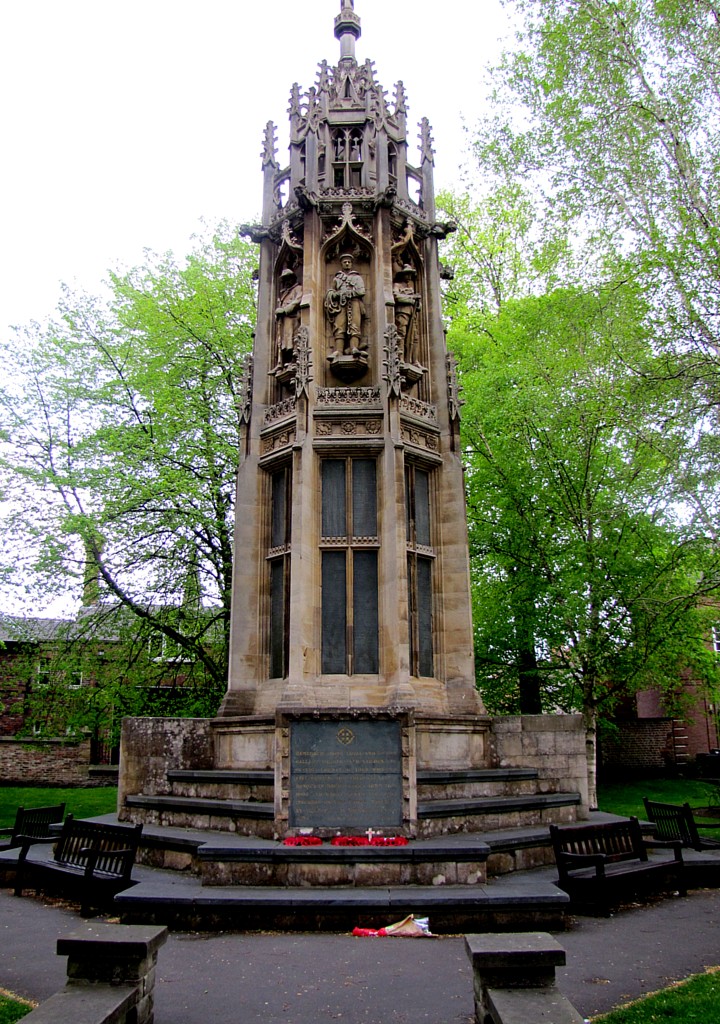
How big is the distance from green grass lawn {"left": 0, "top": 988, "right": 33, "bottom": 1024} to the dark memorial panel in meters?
3.54

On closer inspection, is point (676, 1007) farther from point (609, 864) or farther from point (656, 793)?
point (656, 793)

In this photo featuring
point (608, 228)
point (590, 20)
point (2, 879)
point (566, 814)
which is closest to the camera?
point (2, 879)

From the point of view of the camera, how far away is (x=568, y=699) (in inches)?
782

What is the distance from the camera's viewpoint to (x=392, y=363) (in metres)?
12.1

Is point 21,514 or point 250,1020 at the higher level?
point 21,514

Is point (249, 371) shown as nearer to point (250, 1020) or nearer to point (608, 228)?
A: point (608, 228)

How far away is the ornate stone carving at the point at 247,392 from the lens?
13.1 m

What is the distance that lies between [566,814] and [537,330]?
10.7 meters

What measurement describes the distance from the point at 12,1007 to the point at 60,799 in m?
21.1

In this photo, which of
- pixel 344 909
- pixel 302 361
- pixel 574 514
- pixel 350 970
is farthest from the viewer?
pixel 574 514

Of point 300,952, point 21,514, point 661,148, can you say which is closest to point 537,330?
point 661,148

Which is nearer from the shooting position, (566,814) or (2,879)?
(2,879)

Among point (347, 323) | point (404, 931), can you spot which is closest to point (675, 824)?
point (404, 931)

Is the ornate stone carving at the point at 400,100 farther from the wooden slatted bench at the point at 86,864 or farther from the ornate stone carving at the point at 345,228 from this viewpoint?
the wooden slatted bench at the point at 86,864
